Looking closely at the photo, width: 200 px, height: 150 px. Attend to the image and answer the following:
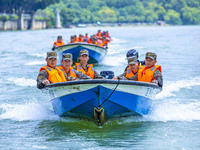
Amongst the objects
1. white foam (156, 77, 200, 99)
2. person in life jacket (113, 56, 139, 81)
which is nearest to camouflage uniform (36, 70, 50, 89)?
person in life jacket (113, 56, 139, 81)

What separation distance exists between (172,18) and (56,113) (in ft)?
535

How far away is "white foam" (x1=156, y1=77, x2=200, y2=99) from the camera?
12445 millimetres

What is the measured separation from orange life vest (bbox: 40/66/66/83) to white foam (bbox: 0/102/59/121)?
1.04 m

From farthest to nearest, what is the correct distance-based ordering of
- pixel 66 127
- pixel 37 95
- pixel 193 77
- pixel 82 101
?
pixel 193 77
pixel 37 95
pixel 66 127
pixel 82 101

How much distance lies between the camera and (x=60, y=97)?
27.5 ft

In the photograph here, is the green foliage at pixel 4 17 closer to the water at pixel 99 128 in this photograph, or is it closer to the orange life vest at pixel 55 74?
the water at pixel 99 128

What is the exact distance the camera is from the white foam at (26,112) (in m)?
9.59

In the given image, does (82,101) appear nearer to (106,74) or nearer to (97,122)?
(97,122)

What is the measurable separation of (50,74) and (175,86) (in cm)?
632

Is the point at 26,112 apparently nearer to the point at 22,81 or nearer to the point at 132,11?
the point at 22,81

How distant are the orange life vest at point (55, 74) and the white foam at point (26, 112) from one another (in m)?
1.04

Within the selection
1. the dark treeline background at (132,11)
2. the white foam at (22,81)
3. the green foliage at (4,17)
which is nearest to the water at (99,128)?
the white foam at (22,81)

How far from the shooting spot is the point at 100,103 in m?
7.97

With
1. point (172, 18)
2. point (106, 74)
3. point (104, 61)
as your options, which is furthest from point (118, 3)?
point (106, 74)
